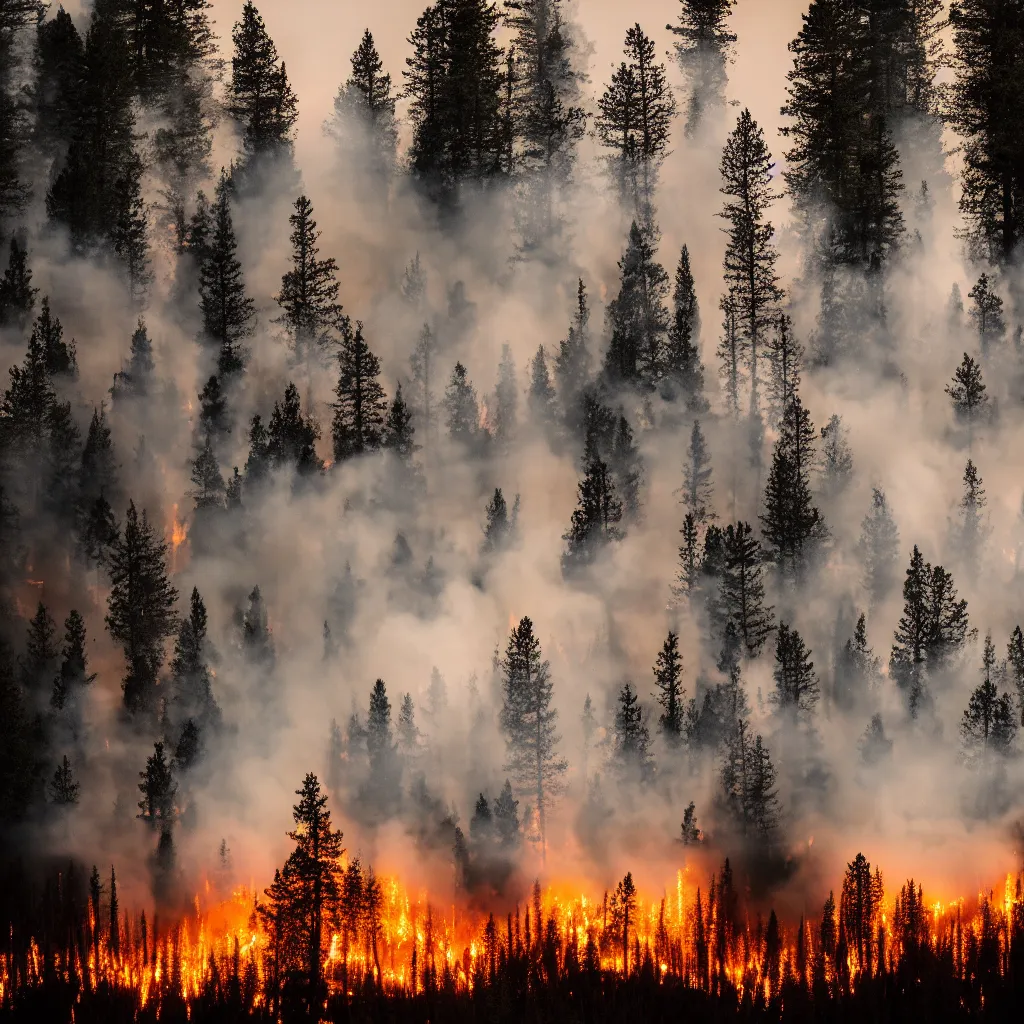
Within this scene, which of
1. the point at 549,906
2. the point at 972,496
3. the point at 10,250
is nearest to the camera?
the point at 549,906

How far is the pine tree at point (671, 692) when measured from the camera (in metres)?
85.6

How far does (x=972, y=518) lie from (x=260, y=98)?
56905mm

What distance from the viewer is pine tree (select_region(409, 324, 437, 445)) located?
95.2 m

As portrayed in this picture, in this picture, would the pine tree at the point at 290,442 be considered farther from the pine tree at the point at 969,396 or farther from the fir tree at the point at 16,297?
the pine tree at the point at 969,396

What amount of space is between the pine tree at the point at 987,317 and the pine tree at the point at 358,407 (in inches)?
1543

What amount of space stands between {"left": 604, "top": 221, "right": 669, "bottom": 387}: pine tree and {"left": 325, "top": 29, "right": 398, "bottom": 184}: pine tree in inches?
808

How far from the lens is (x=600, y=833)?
85875 mm

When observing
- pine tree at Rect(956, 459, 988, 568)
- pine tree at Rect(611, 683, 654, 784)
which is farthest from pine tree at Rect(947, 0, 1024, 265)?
pine tree at Rect(611, 683, 654, 784)

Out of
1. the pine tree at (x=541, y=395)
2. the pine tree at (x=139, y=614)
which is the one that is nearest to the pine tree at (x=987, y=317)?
the pine tree at (x=541, y=395)

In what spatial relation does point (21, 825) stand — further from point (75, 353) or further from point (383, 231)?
point (383, 231)

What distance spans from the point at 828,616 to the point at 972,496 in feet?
39.9

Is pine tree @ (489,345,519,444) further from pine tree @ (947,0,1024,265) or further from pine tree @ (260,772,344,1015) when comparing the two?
pine tree @ (947,0,1024,265)

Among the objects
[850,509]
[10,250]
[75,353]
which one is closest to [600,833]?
[850,509]

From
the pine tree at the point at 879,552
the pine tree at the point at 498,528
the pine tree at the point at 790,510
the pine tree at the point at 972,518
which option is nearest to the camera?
the pine tree at the point at 790,510
